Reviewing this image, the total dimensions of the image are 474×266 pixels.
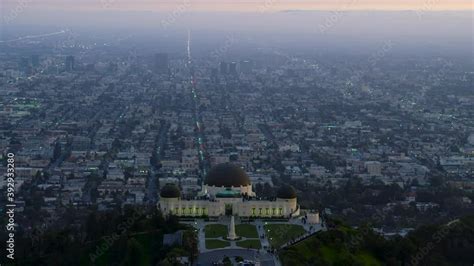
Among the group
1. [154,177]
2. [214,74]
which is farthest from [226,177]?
[214,74]

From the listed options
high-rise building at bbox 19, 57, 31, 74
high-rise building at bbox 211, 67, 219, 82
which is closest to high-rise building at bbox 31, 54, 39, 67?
high-rise building at bbox 19, 57, 31, 74

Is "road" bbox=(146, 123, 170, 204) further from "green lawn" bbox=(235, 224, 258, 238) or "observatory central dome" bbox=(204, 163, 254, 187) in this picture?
"green lawn" bbox=(235, 224, 258, 238)

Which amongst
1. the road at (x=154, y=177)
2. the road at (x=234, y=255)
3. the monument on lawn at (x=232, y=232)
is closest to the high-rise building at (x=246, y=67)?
the road at (x=154, y=177)

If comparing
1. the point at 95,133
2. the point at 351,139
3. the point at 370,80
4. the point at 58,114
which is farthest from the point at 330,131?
the point at 370,80

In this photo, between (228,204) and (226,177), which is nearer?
(228,204)

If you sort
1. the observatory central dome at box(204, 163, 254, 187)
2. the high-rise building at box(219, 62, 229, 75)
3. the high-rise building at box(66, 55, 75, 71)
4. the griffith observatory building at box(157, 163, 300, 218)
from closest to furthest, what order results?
the griffith observatory building at box(157, 163, 300, 218) < the observatory central dome at box(204, 163, 254, 187) < the high-rise building at box(66, 55, 75, 71) < the high-rise building at box(219, 62, 229, 75)

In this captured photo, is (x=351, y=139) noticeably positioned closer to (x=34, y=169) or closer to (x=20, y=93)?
(x=34, y=169)

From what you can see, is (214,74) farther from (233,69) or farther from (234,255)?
(234,255)
